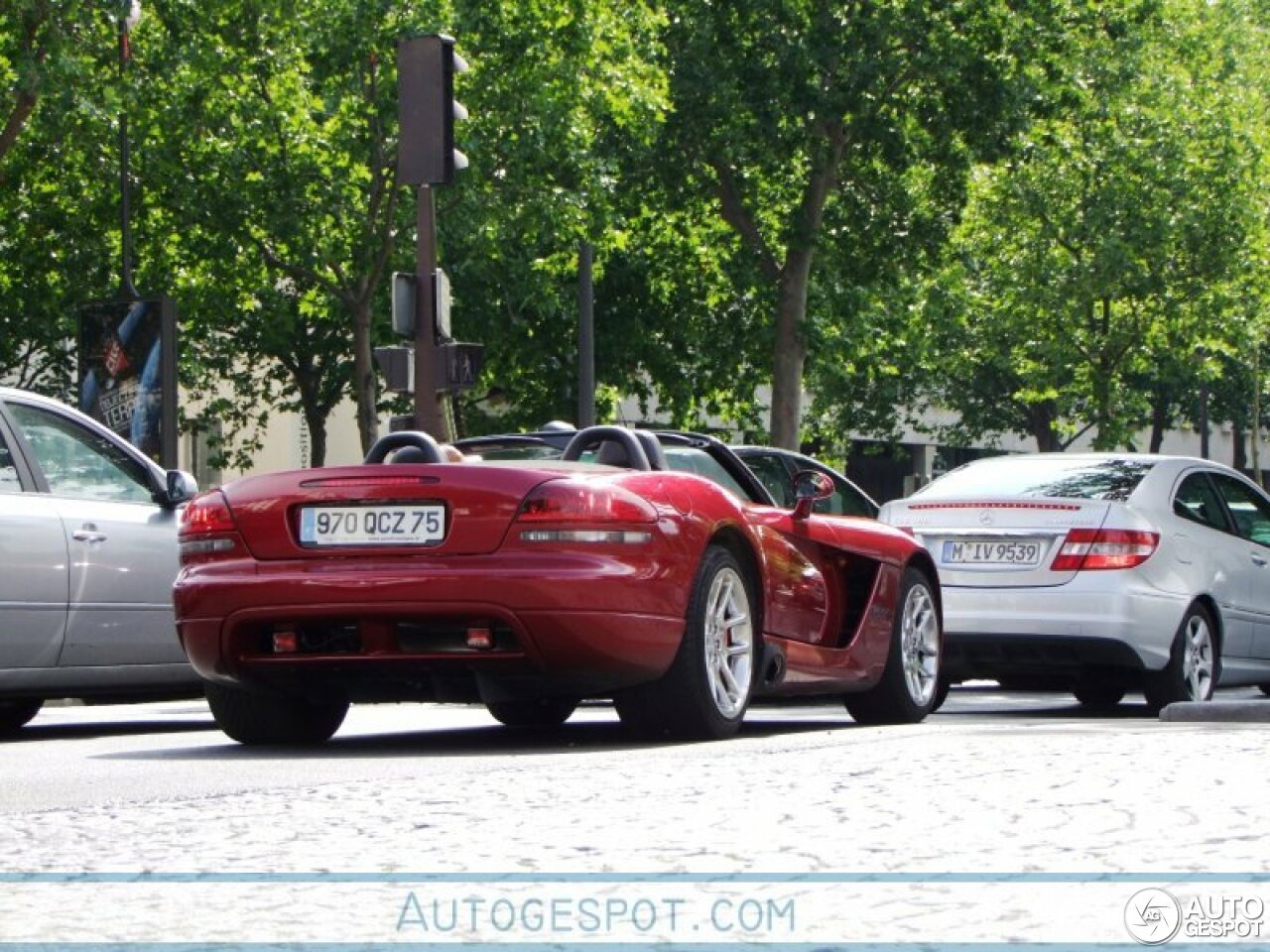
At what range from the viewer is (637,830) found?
608 cm

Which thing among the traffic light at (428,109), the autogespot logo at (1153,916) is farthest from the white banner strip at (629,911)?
the traffic light at (428,109)

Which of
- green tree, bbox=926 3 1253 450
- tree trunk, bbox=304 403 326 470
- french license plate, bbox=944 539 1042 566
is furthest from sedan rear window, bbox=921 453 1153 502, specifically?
green tree, bbox=926 3 1253 450

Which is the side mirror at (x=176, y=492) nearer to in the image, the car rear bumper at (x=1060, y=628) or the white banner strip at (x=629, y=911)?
the car rear bumper at (x=1060, y=628)

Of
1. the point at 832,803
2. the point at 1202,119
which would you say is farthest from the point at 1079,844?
the point at 1202,119

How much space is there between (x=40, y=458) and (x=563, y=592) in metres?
3.39

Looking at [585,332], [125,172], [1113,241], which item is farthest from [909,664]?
[1113,241]

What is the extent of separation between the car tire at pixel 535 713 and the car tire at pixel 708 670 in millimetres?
1357

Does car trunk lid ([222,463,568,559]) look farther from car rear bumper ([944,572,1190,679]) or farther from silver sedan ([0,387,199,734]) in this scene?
car rear bumper ([944,572,1190,679])

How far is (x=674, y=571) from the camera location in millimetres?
9156

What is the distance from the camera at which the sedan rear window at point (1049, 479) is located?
532 inches

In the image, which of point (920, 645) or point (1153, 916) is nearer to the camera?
point (1153, 916)

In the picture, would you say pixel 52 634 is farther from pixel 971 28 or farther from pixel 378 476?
pixel 971 28

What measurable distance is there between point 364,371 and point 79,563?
20689mm

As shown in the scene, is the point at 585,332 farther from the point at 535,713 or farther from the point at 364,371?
the point at 535,713
